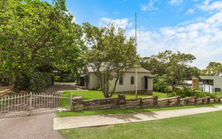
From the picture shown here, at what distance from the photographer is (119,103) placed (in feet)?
27.9

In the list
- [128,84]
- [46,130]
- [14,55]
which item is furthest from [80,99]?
[128,84]

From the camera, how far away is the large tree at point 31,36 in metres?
8.84

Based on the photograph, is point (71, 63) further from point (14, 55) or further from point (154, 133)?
point (154, 133)

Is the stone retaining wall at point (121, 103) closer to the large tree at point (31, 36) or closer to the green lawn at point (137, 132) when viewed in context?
the green lawn at point (137, 132)

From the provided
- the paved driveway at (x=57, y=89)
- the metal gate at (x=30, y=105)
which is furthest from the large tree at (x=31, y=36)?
the paved driveway at (x=57, y=89)

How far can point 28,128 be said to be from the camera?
488cm

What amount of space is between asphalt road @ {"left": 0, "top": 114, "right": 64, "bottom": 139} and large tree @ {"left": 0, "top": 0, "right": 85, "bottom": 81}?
15.7 feet

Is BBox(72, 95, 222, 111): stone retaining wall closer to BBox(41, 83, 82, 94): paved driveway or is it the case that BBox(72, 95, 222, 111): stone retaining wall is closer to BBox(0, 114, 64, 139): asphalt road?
BBox(0, 114, 64, 139): asphalt road

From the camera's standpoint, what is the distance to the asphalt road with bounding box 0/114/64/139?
4.34 metres

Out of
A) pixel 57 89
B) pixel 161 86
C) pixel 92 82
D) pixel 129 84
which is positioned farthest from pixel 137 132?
pixel 161 86

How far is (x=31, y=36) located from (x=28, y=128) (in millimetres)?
→ 7007

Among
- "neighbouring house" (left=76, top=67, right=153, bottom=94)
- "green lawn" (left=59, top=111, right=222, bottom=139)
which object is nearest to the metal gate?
"green lawn" (left=59, top=111, right=222, bottom=139)

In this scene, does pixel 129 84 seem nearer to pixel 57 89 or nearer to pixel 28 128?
pixel 57 89

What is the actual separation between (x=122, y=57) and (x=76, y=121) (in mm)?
5223
